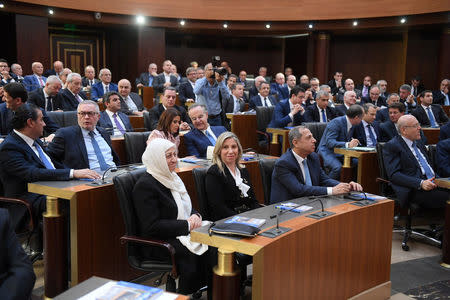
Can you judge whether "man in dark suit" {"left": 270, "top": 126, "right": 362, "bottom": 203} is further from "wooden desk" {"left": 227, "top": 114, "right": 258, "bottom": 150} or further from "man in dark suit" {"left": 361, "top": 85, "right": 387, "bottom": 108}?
"man in dark suit" {"left": 361, "top": 85, "right": 387, "bottom": 108}

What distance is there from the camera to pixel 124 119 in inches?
217

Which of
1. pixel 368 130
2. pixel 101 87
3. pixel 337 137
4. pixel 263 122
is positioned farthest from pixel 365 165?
pixel 101 87

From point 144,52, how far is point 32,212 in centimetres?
901

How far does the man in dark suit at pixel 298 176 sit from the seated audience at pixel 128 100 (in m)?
3.68

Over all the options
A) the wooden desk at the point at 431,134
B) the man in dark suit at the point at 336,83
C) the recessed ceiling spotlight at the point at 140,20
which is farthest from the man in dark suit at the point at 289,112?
the recessed ceiling spotlight at the point at 140,20

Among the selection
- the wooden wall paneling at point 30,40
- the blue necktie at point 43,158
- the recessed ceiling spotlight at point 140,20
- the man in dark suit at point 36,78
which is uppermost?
the recessed ceiling spotlight at point 140,20

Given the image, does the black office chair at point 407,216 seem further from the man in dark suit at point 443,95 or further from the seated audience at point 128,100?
the man in dark suit at point 443,95

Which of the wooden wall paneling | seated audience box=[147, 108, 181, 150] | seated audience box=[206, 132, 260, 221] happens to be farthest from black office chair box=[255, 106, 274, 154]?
the wooden wall paneling

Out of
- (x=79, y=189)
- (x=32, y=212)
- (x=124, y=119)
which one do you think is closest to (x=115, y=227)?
(x=79, y=189)

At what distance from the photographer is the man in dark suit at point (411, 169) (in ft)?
13.5

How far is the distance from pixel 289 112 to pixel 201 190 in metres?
3.93

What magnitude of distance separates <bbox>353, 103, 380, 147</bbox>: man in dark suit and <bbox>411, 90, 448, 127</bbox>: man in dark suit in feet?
6.79

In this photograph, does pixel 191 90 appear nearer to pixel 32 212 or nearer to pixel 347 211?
pixel 32 212

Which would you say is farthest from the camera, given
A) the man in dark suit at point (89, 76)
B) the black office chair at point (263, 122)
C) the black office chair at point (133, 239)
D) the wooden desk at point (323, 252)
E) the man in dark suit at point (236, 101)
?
the man in dark suit at point (89, 76)
